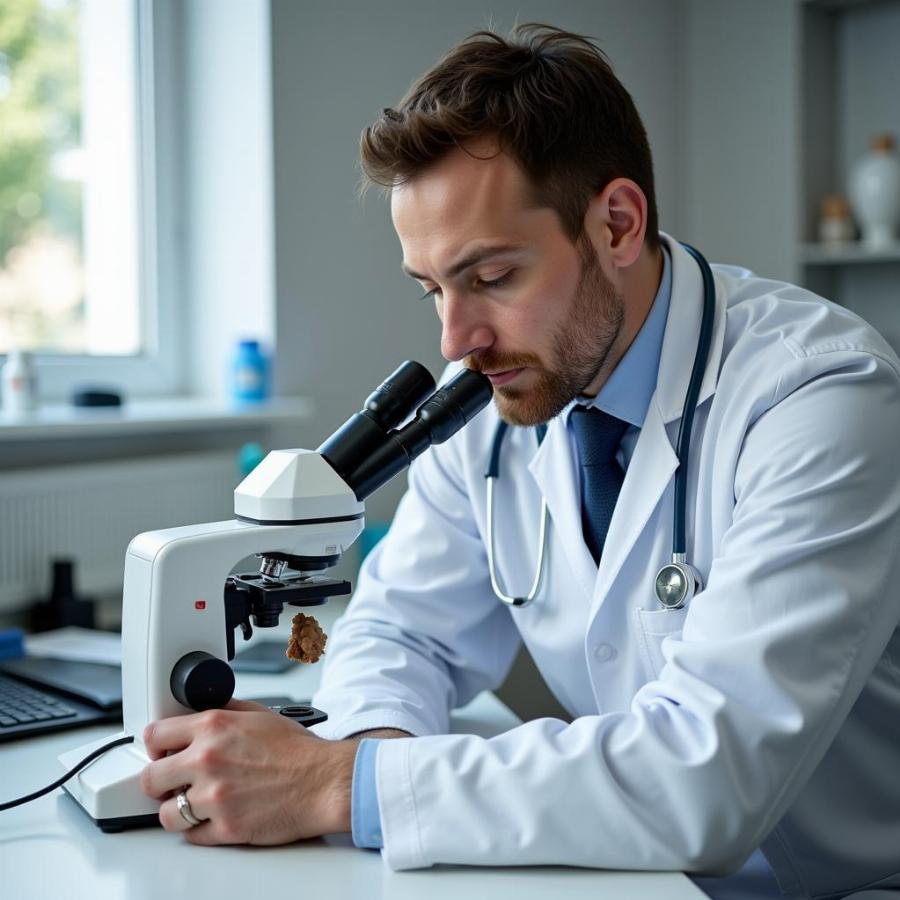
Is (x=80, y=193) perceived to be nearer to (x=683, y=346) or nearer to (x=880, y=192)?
(x=683, y=346)

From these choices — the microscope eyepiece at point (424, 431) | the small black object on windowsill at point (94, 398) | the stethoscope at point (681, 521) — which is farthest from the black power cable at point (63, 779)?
the small black object on windowsill at point (94, 398)

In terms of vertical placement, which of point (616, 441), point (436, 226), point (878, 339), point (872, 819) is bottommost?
point (872, 819)

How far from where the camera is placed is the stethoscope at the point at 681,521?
1.19 meters

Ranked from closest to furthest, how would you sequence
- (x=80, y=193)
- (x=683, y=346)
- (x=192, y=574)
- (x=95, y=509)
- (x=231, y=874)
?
(x=231, y=874), (x=192, y=574), (x=683, y=346), (x=95, y=509), (x=80, y=193)

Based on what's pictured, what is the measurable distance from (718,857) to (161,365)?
6.04 feet

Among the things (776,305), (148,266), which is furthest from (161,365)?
(776,305)

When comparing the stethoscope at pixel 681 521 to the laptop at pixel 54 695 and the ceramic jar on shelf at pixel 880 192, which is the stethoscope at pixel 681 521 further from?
the ceramic jar on shelf at pixel 880 192

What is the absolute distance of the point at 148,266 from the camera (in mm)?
2447

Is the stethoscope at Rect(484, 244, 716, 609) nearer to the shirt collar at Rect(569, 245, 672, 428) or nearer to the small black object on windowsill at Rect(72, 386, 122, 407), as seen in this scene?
the shirt collar at Rect(569, 245, 672, 428)

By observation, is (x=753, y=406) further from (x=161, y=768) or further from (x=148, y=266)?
(x=148, y=266)

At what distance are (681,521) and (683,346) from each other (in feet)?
0.75

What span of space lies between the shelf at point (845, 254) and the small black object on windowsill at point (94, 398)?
1.97 m

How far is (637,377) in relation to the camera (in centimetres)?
137

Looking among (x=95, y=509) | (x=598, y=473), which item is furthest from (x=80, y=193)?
(x=598, y=473)
